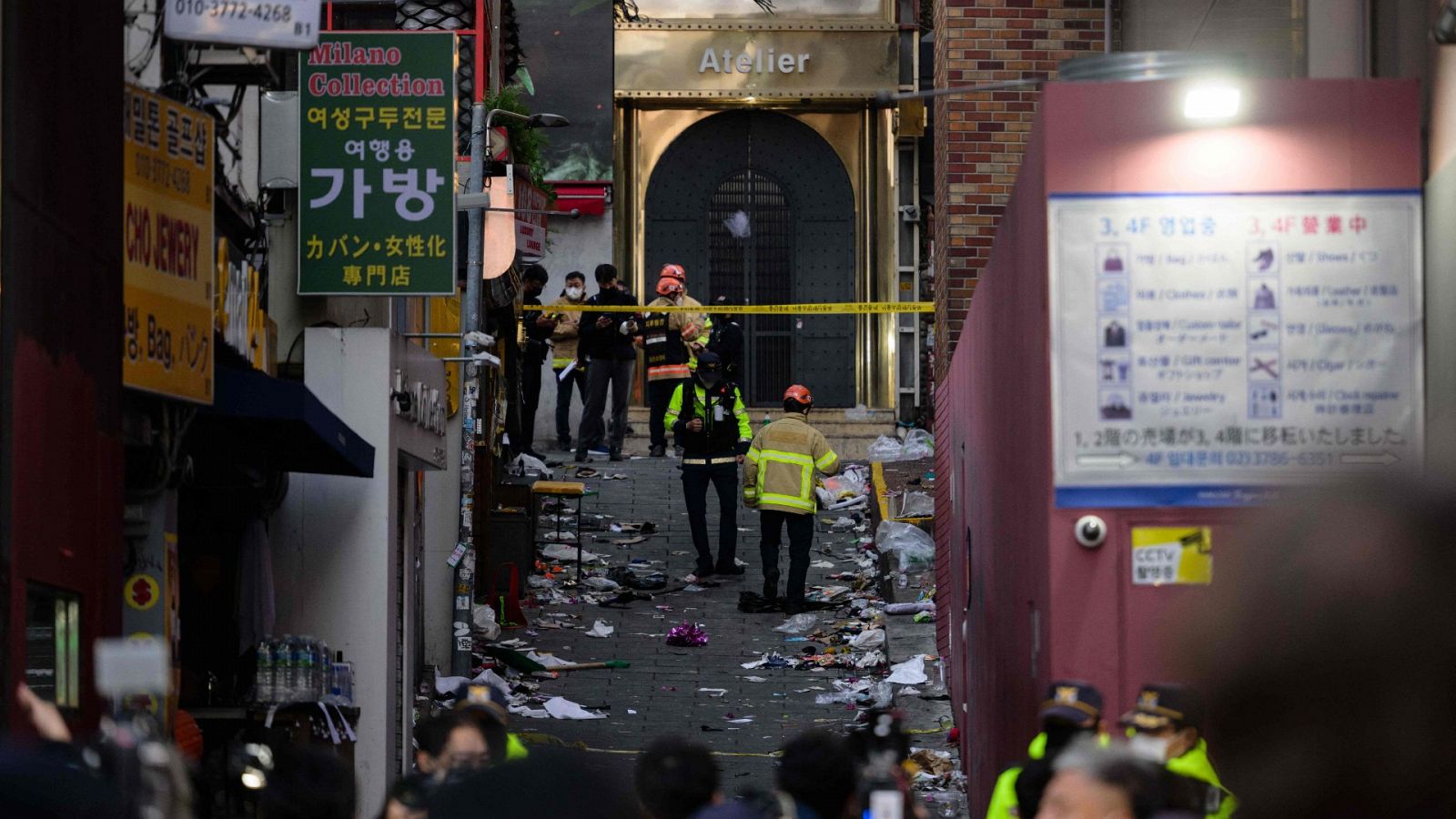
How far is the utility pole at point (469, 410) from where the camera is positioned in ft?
50.3

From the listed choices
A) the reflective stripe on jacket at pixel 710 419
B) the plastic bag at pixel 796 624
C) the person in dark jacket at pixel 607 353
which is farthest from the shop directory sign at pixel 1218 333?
the person in dark jacket at pixel 607 353

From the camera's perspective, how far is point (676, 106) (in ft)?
86.0

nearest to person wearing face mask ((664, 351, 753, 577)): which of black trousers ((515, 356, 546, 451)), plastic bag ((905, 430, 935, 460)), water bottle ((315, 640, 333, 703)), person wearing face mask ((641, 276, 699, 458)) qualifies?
person wearing face mask ((641, 276, 699, 458))

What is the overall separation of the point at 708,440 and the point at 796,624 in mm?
2242

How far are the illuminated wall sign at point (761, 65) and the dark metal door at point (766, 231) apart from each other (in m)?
0.63

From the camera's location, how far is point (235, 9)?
9.03m

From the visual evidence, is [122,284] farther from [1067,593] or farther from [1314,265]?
[1314,265]

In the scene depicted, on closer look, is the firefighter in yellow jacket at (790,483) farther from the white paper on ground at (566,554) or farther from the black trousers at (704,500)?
the white paper on ground at (566,554)

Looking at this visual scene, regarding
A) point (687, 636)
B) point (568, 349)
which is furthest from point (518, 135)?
point (687, 636)

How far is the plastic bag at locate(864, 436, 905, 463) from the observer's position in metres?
23.5

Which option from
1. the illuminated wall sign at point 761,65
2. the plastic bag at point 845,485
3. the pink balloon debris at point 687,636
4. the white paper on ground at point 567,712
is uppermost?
the illuminated wall sign at point 761,65

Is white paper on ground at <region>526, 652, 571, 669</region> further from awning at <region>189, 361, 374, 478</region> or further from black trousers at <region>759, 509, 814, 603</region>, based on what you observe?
awning at <region>189, 361, 374, 478</region>

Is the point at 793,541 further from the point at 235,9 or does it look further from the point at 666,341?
the point at 235,9

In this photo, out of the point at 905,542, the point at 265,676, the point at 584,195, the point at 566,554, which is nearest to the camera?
the point at 265,676
